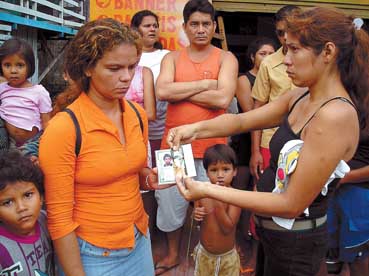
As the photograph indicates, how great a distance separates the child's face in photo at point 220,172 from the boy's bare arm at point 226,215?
0.17m

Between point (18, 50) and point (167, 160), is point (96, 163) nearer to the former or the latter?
point (167, 160)

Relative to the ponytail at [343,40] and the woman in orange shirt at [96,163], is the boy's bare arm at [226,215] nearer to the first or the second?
the woman in orange shirt at [96,163]

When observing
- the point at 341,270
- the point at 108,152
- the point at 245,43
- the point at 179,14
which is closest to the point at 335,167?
the point at 108,152

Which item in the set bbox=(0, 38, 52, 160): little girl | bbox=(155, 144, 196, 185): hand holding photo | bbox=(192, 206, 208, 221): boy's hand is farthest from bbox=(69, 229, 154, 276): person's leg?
bbox=(0, 38, 52, 160): little girl

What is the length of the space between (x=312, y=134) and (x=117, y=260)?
3.41ft

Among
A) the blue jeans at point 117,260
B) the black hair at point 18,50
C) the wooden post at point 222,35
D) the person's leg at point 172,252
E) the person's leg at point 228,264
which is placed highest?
the wooden post at point 222,35

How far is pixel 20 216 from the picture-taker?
6.14 feet

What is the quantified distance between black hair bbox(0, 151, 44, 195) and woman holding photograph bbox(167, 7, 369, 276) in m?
0.66

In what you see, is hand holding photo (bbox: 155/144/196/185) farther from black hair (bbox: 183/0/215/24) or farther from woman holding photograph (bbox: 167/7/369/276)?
black hair (bbox: 183/0/215/24)

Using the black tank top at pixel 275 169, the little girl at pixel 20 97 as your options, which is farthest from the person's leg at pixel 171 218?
the black tank top at pixel 275 169

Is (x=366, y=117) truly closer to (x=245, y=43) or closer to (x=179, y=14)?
(x=179, y=14)

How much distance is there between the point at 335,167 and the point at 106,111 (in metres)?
1.05

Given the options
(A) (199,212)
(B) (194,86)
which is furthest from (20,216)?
(B) (194,86)

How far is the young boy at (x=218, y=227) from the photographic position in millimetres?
3180
